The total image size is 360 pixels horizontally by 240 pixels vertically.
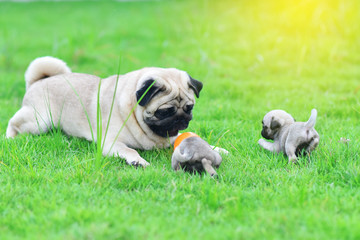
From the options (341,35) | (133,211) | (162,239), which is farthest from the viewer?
(341,35)

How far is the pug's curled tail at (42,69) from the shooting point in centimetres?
511

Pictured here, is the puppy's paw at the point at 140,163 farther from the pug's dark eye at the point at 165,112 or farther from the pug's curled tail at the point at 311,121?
the pug's curled tail at the point at 311,121

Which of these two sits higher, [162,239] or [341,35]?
[341,35]

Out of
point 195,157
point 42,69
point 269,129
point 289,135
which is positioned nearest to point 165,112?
point 195,157

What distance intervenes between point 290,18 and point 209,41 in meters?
2.09

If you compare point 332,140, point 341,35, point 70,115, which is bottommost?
point 70,115

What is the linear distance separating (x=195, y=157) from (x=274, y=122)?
37.4 inches

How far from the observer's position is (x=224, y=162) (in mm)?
3764

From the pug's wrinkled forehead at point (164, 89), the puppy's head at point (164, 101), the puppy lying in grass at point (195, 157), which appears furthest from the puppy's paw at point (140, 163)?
the pug's wrinkled forehead at point (164, 89)

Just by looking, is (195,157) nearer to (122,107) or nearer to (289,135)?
(289,135)

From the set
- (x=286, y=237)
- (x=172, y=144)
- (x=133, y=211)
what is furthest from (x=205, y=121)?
(x=286, y=237)

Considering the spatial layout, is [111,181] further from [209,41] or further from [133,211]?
[209,41]

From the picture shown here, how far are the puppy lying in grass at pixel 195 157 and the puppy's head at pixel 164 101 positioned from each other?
0.40m

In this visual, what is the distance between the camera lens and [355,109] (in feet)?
16.5
